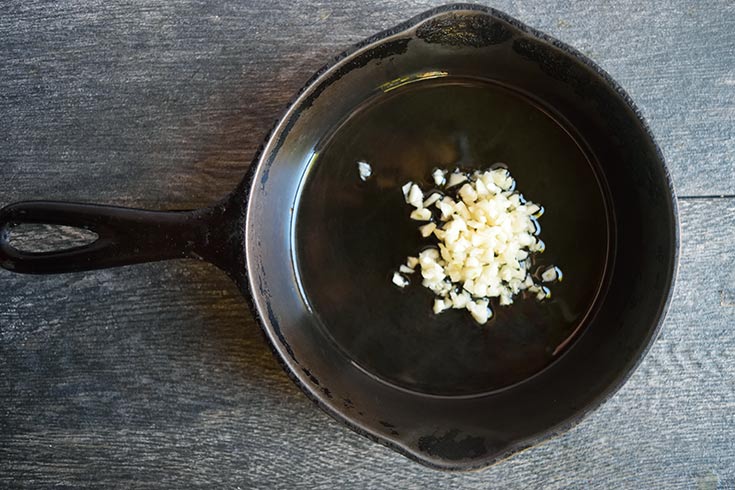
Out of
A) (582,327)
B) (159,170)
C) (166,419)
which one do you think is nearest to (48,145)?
(159,170)

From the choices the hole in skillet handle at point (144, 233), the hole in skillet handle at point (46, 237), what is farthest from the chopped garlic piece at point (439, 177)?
the hole in skillet handle at point (46, 237)

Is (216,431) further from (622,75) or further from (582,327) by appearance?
(622,75)

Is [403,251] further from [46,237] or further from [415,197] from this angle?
[46,237]

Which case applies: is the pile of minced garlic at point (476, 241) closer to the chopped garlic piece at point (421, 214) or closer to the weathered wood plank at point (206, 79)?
the chopped garlic piece at point (421, 214)

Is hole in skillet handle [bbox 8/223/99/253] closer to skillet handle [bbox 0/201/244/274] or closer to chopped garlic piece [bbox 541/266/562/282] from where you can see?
skillet handle [bbox 0/201/244/274]

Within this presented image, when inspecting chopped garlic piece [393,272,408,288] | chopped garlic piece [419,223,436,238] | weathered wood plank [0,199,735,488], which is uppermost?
chopped garlic piece [419,223,436,238]

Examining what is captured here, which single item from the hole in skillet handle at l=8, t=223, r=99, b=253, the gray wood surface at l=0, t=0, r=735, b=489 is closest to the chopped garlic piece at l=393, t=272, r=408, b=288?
the gray wood surface at l=0, t=0, r=735, b=489
